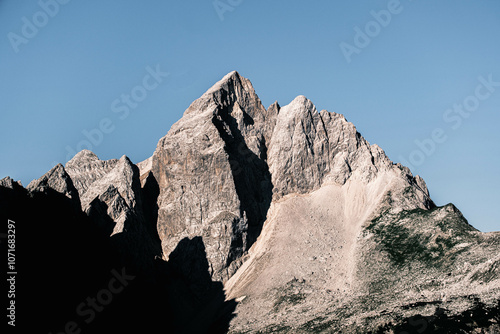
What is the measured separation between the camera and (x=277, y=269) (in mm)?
131750

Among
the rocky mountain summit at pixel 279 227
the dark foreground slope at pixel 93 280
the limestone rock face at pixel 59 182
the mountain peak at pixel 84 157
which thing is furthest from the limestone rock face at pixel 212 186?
the limestone rock face at pixel 59 182

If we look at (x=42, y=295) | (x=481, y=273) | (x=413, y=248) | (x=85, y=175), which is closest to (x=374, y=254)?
(x=413, y=248)

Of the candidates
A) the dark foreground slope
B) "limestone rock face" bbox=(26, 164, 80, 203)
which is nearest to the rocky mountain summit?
"limestone rock face" bbox=(26, 164, 80, 203)

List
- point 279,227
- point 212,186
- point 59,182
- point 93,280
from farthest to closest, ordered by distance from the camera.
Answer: point 212,186 < point 279,227 < point 59,182 < point 93,280

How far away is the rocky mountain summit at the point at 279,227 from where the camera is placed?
101 meters

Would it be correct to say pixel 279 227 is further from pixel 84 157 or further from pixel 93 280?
pixel 84 157

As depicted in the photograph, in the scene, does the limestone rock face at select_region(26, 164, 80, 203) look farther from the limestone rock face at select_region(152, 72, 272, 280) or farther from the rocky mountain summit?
the limestone rock face at select_region(152, 72, 272, 280)

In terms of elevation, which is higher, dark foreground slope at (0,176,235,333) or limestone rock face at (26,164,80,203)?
limestone rock face at (26,164,80,203)

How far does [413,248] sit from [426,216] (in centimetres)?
1209

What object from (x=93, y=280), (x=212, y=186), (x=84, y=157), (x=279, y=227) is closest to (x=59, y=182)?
(x=93, y=280)

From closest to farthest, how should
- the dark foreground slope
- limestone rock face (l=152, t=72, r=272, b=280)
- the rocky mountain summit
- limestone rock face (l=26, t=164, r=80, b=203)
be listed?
the dark foreground slope → the rocky mountain summit → limestone rock face (l=26, t=164, r=80, b=203) → limestone rock face (l=152, t=72, r=272, b=280)

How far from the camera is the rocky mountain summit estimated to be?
101375mm

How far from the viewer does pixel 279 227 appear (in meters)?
148

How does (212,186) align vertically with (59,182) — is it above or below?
below
